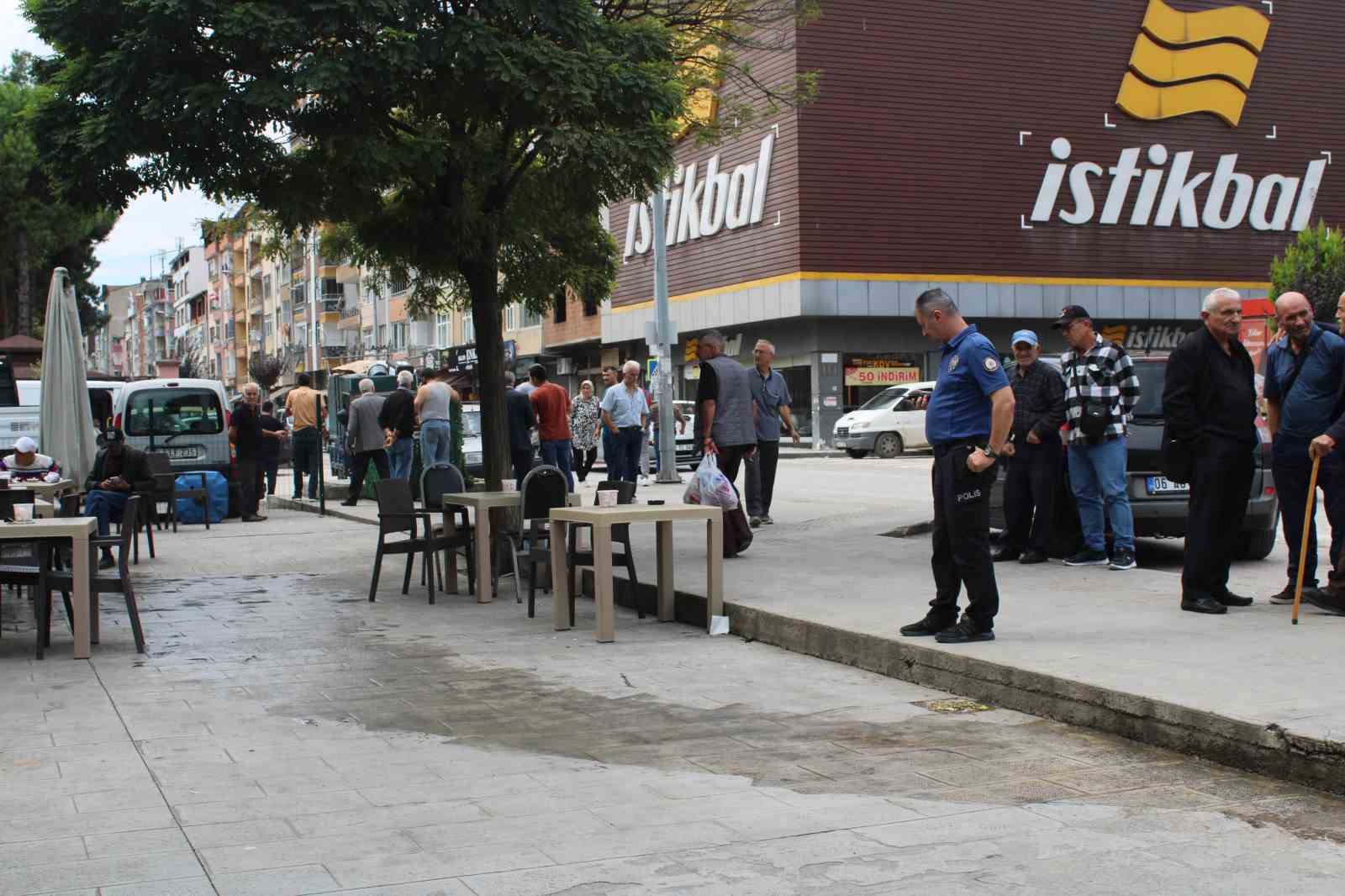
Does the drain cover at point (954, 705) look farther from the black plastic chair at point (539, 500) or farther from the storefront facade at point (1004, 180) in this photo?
the storefront facade at point (1004, 180)

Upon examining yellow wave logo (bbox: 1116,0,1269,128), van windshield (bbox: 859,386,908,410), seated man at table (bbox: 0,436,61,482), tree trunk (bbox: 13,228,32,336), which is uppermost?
yellow wave logo (bbox: 1116,0,1269,128)

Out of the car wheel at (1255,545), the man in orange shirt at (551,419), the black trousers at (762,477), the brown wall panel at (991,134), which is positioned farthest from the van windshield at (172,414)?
the brown wall panel at (991,134)

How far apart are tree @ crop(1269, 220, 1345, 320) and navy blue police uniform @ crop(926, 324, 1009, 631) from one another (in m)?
33.5

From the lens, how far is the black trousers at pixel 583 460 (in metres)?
23.2

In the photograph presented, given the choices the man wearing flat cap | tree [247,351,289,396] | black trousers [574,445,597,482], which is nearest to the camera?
the man wearing flat cap

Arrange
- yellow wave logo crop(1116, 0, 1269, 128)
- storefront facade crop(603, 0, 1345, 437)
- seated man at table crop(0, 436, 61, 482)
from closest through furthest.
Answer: seated man at table crop(0, 436, 61, 482)
storefront facade crop(603, 0, 1345, 437)
yellow wave logo crop(1116, 0, 1269, 128)

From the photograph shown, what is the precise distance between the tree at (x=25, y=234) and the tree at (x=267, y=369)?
2510 cm

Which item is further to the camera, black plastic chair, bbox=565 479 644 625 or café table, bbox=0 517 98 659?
black plastic chair, bbox=565 479 644 625

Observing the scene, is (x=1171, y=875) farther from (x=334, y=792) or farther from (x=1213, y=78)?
(x=1213, y=78)

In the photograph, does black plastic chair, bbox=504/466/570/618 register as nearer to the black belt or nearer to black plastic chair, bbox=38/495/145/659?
black plastic chair, bbox=38/495/145/659

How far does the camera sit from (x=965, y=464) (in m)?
7.68

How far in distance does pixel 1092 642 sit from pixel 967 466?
1.08m

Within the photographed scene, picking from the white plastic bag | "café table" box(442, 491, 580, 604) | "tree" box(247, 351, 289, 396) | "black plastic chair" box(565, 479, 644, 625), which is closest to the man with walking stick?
the white plastic bag

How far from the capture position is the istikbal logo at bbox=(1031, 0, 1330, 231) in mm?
44844
